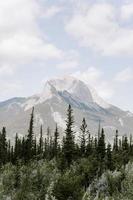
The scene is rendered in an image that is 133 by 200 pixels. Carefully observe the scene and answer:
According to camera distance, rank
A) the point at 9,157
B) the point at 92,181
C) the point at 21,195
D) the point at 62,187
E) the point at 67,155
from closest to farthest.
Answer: the point at 62,187 < the point at 21,195 < the point at 92,181 < the point at 67,155 < the point at 9,157

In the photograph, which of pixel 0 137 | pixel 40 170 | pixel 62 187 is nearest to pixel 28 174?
pixel 40 170

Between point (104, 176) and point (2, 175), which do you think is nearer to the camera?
point (104, 176)

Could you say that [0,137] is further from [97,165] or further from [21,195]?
[21,195]

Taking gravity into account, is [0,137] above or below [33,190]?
above

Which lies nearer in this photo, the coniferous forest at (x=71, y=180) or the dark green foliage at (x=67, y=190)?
the dark green foliage at (x=67, y=190)

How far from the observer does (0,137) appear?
14288 centimetres

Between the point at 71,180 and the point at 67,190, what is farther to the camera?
the point at 71,180

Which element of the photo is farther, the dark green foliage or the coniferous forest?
the coniferous forest

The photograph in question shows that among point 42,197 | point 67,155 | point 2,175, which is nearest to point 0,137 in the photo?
point 67,155

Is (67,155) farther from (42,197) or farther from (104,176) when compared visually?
(42,197)

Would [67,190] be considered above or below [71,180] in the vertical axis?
below

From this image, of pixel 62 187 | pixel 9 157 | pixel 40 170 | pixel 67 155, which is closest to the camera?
pixel 62 187

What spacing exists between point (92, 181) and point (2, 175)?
68.2ft

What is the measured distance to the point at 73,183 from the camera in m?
50.2
